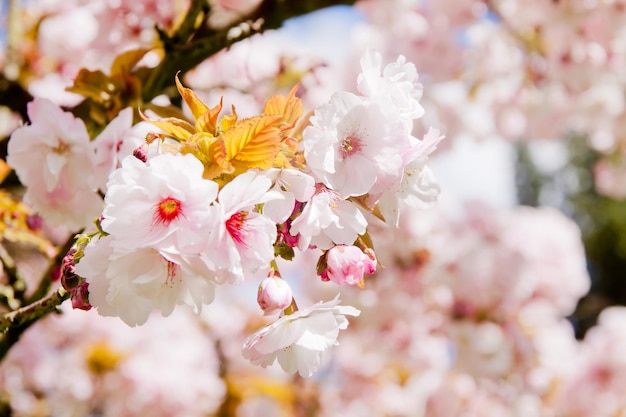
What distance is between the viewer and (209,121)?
0.53 metres

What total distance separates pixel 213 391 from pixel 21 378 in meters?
0.74

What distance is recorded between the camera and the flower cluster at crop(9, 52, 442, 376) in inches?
18.4

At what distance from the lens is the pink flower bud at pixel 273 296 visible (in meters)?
0.53

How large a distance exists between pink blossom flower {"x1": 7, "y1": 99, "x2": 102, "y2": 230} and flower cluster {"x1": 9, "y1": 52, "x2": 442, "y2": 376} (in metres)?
0.19

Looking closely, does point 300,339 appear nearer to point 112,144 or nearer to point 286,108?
point 286,108

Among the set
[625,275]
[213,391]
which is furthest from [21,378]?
[625,275]

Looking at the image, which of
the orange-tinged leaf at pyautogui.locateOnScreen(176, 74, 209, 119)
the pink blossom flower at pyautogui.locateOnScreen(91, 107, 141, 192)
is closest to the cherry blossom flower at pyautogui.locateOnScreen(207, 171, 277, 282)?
the orange-tinged leaf at pyautogui.locateOnScreen(176, 74, 209, 119)

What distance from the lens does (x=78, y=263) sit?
1.61ft

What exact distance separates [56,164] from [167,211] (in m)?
0.28

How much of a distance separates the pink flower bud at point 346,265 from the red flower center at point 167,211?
0.45ft

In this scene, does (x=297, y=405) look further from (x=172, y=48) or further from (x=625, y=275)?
(x=625, y=275)

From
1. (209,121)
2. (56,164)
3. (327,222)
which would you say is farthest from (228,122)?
(56,164)

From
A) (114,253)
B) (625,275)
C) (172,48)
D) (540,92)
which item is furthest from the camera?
(625,275)

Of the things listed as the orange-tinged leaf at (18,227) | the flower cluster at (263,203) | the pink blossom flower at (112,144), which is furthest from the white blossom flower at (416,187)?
the orange-tinged leaf at (18,227)
